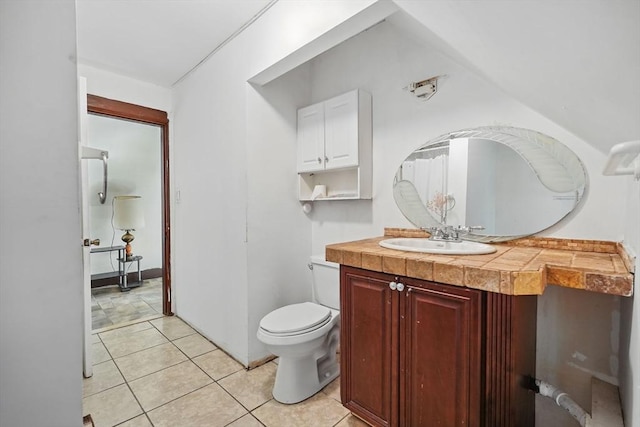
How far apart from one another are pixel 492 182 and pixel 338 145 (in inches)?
38.5

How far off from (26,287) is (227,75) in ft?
7.20

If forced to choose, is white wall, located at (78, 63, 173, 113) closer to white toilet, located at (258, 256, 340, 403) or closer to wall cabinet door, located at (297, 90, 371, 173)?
wall cabinet door, located at (297, 90, 371, 173)

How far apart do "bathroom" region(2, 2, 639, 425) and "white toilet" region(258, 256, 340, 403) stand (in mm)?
399

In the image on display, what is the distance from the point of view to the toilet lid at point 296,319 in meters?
1.68

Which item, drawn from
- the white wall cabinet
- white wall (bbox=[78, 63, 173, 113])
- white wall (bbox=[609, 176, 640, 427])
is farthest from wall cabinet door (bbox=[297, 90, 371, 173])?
white wall (bbox=[78, 63, 173, 113])

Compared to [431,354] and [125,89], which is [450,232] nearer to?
[431,354]

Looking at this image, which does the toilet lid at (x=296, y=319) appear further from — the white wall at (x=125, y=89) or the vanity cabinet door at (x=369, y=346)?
the white wall at (x=125, y=89)

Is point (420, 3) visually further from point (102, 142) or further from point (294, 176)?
point (102, 142)

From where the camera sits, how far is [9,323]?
394 millimetres

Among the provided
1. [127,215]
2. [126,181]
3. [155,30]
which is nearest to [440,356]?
[155,30]

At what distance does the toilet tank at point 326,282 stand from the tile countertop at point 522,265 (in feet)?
1.71

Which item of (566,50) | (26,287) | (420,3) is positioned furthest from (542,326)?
(26,287)

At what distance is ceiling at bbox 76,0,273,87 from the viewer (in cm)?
184

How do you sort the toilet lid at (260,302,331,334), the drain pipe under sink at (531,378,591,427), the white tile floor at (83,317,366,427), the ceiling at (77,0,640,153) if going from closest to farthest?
the ceiling at (77,0,640,153)
the drain pipe under sink at (531,378,591,427)
the white tile floor at (83,317,366,427)
the toilet lid at (260,302,331,334)
